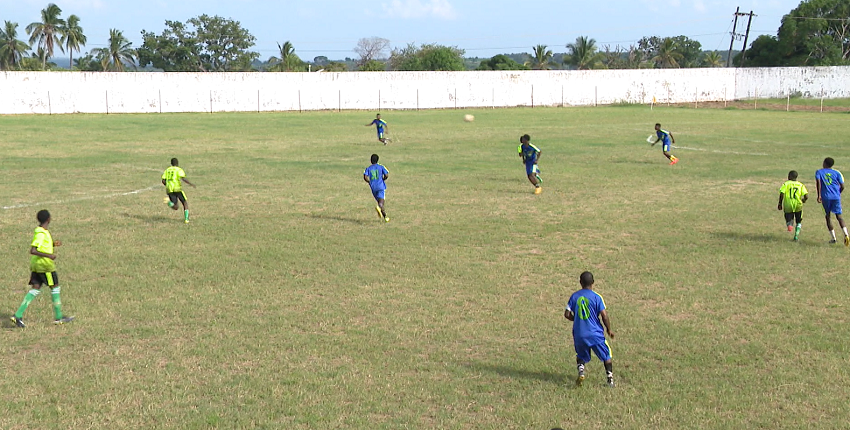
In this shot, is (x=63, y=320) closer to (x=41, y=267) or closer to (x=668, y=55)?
(x=41, y=267)

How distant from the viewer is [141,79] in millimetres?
65188

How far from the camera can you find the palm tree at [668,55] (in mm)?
122312

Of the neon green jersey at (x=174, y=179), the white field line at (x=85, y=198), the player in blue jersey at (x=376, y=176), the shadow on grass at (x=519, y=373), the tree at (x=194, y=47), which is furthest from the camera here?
Answer: the tree at (x=194, y=47)

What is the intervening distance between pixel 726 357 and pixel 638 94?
7384cm

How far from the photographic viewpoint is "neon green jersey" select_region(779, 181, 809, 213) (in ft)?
52.1

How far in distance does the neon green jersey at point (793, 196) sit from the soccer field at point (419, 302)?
73 cm

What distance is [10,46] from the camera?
109625mm

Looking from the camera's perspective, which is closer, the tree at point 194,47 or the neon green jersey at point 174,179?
the neon green jersey at point 174,179

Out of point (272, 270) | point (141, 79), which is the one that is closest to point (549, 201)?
point (272, 270)

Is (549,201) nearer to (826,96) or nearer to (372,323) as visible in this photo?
(372,323)

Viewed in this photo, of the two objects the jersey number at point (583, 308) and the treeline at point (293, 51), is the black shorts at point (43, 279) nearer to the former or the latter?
the jersey number at point (583, 308)

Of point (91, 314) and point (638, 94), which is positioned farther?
point (638, 94)

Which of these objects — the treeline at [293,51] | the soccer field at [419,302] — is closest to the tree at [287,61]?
the treeline at [293,51]

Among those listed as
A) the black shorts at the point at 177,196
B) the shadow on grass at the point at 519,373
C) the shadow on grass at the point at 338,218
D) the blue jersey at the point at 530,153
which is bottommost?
the shadow on grass at the point at 519,373
